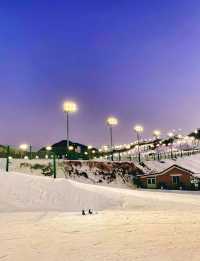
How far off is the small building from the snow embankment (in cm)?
2181

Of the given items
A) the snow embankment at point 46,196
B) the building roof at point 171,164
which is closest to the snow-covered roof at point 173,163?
the building roof at point 171,164

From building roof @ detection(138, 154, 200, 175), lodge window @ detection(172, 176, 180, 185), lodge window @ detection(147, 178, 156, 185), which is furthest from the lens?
building roof @ detection(138, 154, 200, 175)

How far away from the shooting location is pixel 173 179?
4025 cm

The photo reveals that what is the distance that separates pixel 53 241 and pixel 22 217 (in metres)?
5.50

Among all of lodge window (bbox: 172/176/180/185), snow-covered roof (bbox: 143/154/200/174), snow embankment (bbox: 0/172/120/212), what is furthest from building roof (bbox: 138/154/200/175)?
snow embankment (bbox: 0/172/120/212)

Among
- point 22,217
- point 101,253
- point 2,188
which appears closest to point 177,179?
point 2,188

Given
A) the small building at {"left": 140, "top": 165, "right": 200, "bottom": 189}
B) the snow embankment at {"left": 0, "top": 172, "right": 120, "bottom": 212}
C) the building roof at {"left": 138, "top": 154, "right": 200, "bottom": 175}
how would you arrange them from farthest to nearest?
the building roof at {"left": 138, "top": 154, "right": 200, "bottom": 175} → the small building at {"left": 140, "top": 165, "right": 200, "bottom": 189} → the snow embankment at {"left": 0, "top": 172, "right": 120, "bottom": 212}

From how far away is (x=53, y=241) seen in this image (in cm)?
770

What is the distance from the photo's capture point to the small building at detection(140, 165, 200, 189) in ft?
127

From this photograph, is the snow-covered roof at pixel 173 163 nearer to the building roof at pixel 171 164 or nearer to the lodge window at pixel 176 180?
the building roof at pixel 171 164

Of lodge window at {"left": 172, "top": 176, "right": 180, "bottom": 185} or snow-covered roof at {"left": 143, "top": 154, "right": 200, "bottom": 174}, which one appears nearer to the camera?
lodge window at {"left": 172, "top": 176, "right": 180, "bottom": 185}

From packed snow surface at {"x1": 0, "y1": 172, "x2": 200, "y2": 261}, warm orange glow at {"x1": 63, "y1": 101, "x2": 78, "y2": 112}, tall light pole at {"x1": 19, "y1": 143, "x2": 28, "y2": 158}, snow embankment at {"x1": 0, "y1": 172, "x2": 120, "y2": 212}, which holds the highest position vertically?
warm orange glow at {"x1": 63, "y1": 101, "x2": 78, "y2": 112}

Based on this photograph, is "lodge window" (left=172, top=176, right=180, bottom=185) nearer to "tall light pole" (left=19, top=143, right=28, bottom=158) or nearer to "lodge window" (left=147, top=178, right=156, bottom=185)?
"lodge window" (left=147, top=178, right=156, bottom=185)

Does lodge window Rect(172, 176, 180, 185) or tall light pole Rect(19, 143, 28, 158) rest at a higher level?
tall light pole Rect(19, 143, 28, 158)
